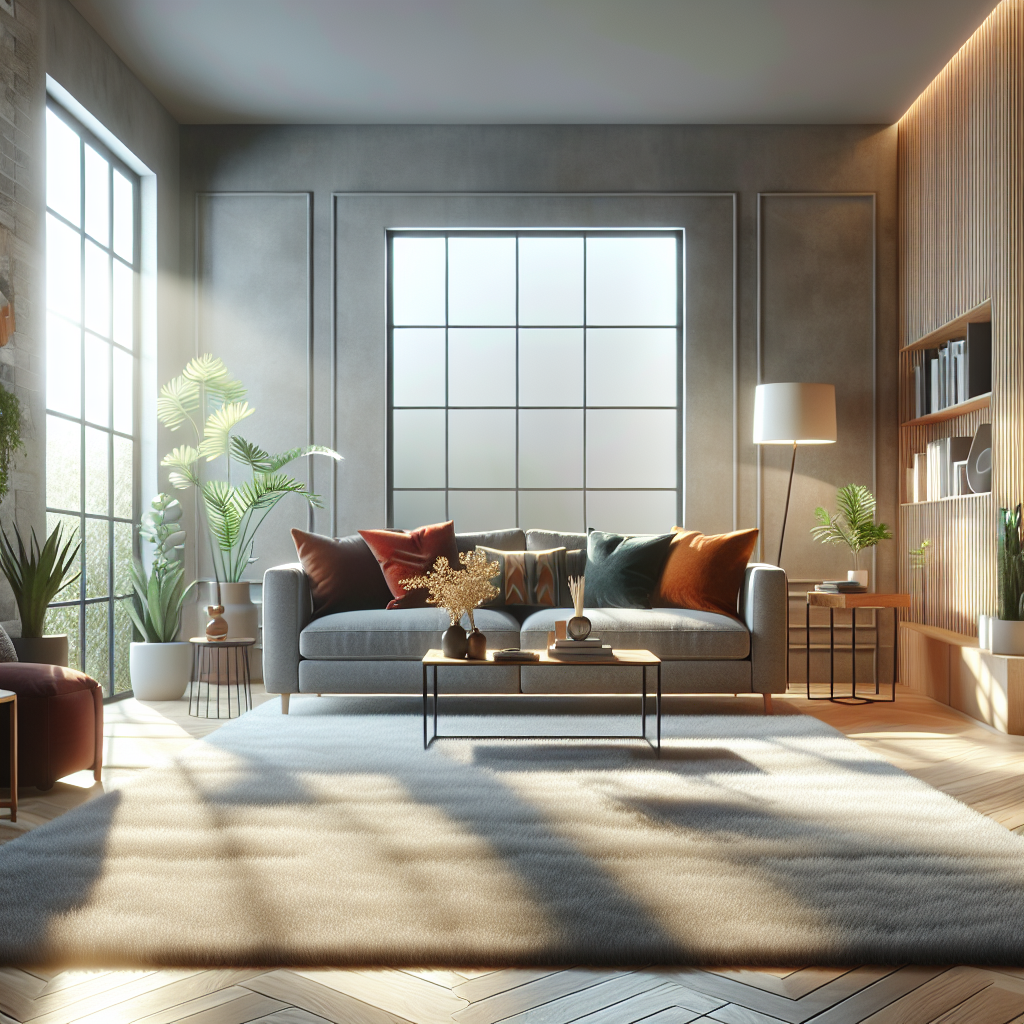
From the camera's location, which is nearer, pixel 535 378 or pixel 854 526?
pixel 854 526

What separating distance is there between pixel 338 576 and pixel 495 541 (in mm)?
881

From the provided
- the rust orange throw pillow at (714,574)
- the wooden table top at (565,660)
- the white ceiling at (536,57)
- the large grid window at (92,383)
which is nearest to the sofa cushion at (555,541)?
the rust orange throw pillow at (714,574)

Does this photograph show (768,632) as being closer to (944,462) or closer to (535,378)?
(944,462)

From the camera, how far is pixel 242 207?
221 inches

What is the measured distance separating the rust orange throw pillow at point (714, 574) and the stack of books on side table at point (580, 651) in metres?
1.14

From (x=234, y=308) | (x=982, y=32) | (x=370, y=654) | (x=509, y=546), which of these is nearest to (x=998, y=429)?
(x=982, y=32)

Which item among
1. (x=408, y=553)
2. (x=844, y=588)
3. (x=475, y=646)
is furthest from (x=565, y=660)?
(x=844, y=588)

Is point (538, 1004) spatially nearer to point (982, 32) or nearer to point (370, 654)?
point (370, 654)

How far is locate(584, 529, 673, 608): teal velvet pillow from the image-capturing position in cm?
457

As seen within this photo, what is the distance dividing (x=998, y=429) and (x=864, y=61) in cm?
208

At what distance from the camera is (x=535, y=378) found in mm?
5742

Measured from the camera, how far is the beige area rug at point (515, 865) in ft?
5.75

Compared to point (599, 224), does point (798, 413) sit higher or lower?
lower

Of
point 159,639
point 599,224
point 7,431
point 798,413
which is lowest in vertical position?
point 159,639
